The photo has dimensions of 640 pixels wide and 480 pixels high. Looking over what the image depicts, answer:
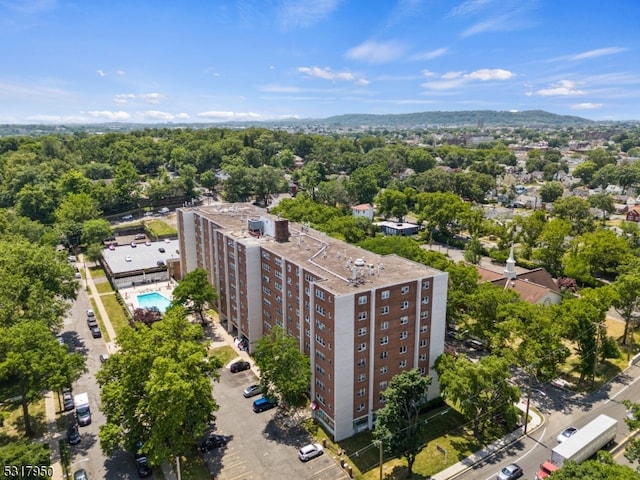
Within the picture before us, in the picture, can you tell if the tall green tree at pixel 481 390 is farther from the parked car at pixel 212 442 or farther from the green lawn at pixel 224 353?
the green lawn at pixel 224 353

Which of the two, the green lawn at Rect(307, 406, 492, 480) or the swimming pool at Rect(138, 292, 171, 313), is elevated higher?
the swimming pool at Rect(138, 292, 171, 313)

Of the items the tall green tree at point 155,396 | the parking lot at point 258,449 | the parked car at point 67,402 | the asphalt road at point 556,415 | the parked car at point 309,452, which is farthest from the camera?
the parked car at point 67,402

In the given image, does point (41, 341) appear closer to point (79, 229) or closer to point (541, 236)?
point (79, 229)

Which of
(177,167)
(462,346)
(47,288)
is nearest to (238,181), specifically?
(177,167)

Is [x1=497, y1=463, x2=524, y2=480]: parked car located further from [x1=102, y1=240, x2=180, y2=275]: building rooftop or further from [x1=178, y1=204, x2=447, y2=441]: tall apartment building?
[x1=102, y1=240, x2=180, y2=275]: building rooftop

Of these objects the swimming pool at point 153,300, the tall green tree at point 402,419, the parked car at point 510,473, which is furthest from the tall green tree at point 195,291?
the parked car at point 510,473

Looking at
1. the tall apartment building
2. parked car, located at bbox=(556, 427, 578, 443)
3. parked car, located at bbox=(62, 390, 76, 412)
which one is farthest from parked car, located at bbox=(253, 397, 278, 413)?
parked car, located at bbox=(556, 427, 578, 443)
